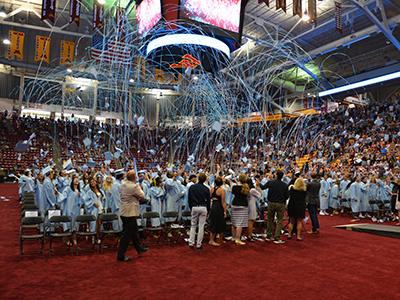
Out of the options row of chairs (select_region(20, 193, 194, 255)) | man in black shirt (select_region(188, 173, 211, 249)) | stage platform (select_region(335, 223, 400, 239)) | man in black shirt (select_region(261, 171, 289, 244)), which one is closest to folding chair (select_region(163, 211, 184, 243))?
row of chairs (select_region(20, 193, 194, 255))

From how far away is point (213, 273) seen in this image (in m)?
5.57

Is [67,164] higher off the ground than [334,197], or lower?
higher

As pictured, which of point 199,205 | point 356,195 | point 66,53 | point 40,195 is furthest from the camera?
point 66,53

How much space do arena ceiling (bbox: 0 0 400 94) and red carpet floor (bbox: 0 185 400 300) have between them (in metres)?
13.8

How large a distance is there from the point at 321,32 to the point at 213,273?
77.8 feet

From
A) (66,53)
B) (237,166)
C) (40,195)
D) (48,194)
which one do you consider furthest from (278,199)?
(66,53)

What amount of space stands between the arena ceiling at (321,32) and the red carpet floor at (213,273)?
13.8m

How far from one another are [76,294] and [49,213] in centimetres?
313

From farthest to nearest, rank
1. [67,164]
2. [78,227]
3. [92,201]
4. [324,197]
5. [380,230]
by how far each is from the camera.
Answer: [324,197] → [67,164] → [380,230] → [78,227] → [92,201]

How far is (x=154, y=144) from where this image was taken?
107ft

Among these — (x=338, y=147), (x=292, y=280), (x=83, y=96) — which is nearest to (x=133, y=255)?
(x=292, y=280)

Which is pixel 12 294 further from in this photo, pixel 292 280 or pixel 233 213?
pixel 233 213

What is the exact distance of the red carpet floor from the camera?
464 cm

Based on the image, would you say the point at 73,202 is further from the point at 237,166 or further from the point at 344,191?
the point at 237,166
